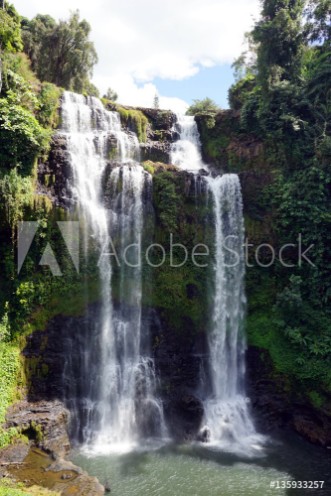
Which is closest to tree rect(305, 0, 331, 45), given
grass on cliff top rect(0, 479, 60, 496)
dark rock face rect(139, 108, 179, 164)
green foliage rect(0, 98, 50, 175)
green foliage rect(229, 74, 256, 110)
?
green foliage rect(229, 74, 256, 110)

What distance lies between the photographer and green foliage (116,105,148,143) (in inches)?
923

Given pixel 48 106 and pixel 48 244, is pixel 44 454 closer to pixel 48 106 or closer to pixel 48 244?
pixel 48 244

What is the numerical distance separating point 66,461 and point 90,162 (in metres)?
12.6

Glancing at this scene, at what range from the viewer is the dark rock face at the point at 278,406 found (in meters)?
15.6

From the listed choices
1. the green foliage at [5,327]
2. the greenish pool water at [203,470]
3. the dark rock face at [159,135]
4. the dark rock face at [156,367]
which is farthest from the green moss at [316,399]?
the dark rock face at [159,135]

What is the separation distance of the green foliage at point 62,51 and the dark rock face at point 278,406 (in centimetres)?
2052

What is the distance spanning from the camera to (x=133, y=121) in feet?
77.3

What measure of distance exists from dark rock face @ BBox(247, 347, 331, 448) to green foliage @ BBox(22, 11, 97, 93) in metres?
20.5

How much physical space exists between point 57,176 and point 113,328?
7.19 m

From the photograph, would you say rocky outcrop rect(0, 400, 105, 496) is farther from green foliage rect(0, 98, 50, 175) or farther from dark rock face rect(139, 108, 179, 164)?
dark rock face rect(139, 108, 179, 164)

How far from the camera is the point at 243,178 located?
2027cm

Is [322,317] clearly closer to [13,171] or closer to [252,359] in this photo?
[252,359]

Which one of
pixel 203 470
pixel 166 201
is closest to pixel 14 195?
pixel 166 201

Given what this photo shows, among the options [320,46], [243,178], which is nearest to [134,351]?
[243,178]
